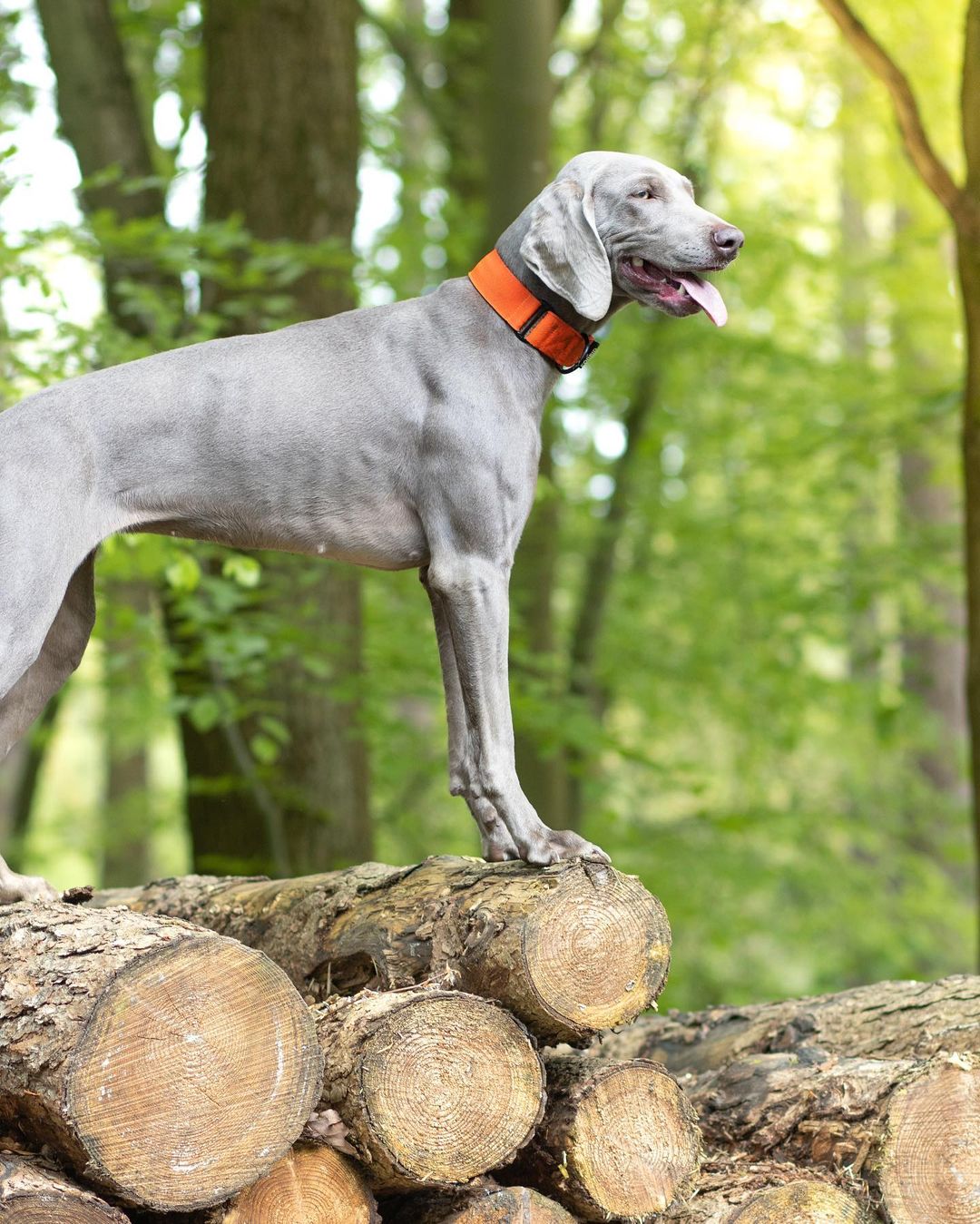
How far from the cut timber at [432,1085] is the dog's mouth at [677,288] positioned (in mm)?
1826

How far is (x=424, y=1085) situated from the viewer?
2.97 m

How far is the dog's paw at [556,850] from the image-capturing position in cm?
332

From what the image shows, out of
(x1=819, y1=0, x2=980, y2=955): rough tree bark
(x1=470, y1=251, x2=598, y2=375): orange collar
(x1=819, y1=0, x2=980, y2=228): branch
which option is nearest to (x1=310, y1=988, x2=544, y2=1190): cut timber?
(x1=470, y1=251, x2=598, y2=375): orange collar

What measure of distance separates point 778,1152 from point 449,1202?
103 cm

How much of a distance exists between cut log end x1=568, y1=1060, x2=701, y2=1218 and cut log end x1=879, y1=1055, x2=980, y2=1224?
51 cm

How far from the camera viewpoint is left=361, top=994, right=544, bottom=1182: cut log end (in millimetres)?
2926

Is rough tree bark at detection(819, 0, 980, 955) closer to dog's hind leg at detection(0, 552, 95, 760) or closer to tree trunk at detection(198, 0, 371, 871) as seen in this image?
tree trunk at detection(198, 0, 371, 871)

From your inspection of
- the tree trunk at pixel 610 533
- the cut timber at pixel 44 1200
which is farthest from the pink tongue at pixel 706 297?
the tree trunk at pixel 610 533

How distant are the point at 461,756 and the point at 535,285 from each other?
1.31 m

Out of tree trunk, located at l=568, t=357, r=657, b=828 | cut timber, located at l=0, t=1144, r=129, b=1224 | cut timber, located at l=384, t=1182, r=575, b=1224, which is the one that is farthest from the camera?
tree trunk, located at l=568, t=357, r=657, b=828

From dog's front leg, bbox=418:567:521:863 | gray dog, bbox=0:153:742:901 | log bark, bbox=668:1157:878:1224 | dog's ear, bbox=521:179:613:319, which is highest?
dog's ear, bbox=521:179:613:319

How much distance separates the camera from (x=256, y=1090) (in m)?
2.75

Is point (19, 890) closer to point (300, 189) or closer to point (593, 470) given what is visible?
point (300, 189)

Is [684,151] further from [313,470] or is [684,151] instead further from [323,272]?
[313,470]
